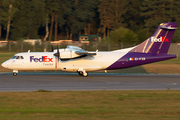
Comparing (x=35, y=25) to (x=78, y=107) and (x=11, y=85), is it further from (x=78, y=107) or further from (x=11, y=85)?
(x=78, y=107)

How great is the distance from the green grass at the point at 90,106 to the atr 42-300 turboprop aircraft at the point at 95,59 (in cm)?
819

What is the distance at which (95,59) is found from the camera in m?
24.0

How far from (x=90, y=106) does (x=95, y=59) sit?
12081 mm

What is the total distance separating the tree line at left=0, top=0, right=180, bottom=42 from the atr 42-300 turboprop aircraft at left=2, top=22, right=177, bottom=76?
4182 cm

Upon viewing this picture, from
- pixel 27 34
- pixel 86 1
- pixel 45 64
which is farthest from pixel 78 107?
pixel 86 1

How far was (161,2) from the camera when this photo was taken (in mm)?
75812

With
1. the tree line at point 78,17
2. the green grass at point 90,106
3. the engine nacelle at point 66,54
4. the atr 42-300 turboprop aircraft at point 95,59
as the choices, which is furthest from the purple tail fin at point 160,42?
the tree line at point 78,17

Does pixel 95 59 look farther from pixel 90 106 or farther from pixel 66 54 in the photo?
pixel 90 106

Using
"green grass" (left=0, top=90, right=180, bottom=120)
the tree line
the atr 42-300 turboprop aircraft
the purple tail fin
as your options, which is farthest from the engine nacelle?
the tree line

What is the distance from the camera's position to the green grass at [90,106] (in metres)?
10.2

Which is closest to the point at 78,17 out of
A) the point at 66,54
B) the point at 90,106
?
the point at 66,54

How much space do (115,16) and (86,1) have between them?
10.7 metres

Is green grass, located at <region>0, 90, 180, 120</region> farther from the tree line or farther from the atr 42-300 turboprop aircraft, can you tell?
the tree line

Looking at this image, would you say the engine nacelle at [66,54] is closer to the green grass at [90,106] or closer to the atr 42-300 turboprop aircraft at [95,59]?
the atr 42-300 turboprop aircraft at [95,59]
